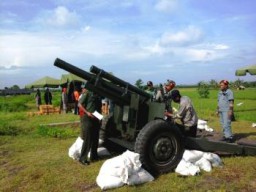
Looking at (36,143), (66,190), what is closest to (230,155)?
(66,190)

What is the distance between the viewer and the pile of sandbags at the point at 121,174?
732 centimetres

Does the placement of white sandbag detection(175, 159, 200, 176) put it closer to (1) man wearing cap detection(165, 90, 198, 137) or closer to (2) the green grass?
(2) the green grass

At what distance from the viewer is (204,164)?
824 centimetres

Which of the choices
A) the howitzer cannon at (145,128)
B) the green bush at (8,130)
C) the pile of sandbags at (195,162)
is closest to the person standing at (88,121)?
the howitzer cannon at (145,128)

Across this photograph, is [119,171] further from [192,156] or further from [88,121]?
[88,121]

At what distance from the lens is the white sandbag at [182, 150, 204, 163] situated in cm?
832

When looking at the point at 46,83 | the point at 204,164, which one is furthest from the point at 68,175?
the point at 46,83

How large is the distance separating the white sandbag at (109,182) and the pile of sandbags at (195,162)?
142 centimetres

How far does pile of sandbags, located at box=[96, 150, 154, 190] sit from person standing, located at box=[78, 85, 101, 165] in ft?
5.66

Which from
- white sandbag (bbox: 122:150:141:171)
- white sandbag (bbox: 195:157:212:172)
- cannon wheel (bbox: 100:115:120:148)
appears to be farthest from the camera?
cannon wheel (bbox: 100:115:120:148)

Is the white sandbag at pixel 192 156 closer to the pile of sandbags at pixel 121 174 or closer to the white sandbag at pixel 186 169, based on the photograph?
the white sandbag at pixel 186 169

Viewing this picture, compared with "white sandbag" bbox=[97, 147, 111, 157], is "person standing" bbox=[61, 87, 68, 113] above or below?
above

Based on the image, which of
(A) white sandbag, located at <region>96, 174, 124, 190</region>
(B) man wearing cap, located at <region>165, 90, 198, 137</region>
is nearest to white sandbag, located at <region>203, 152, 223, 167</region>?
(B) man wearing cap, located at <region>165, 90, 198, 137</region>

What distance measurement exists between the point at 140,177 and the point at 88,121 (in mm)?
2172
